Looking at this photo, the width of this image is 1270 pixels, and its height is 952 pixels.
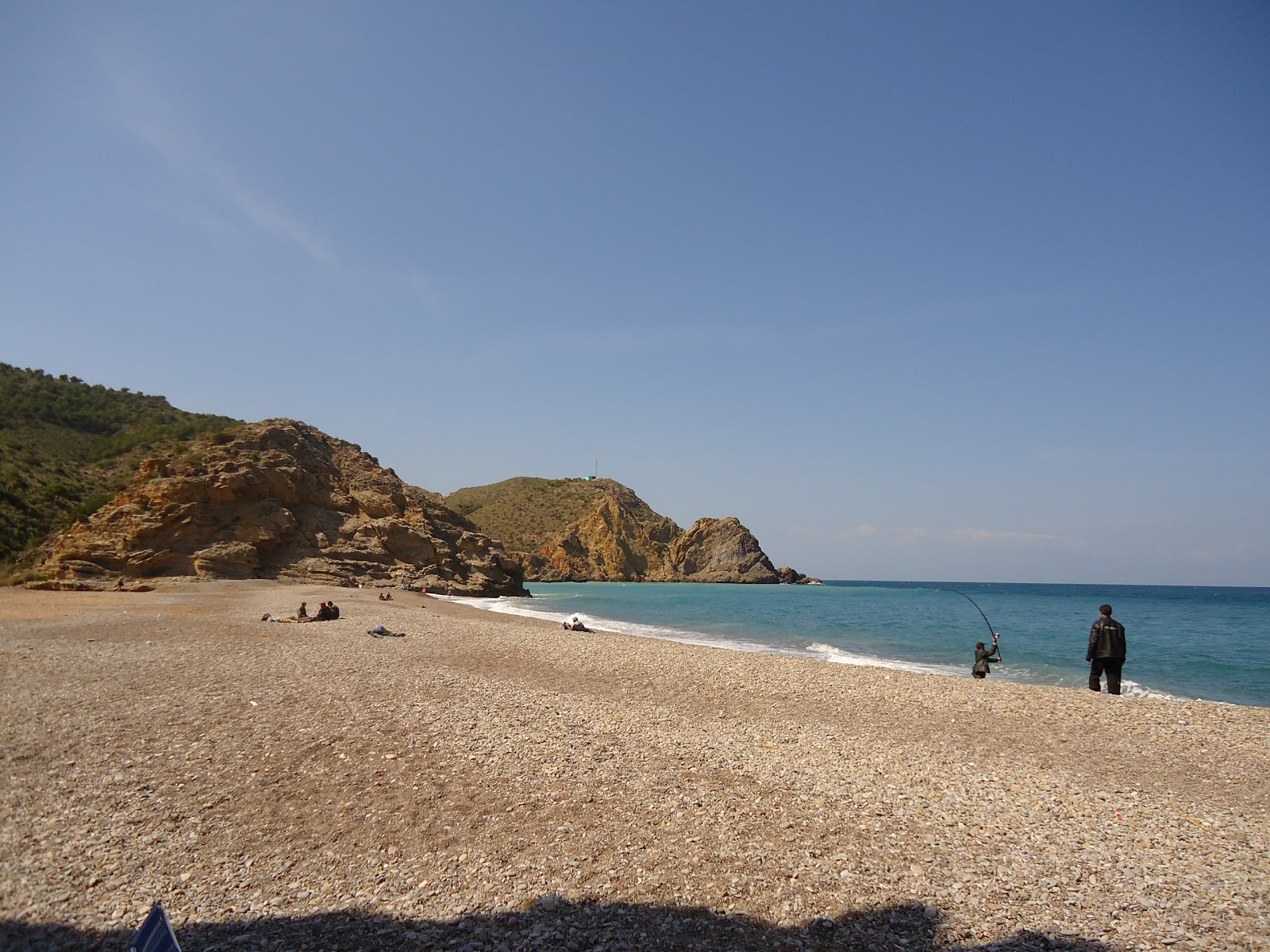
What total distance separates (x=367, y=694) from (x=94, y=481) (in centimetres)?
4104

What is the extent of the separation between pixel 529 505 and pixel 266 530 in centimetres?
7745

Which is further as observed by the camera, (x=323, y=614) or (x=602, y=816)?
(x=323, y=614)

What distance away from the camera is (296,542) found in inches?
1395

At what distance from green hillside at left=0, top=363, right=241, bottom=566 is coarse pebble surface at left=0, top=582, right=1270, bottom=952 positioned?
3117cm

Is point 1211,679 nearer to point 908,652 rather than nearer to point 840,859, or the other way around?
point 908,652

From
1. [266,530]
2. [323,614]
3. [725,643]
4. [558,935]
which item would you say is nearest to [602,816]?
[558,935]

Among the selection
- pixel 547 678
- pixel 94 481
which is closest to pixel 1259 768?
pixel 547 678

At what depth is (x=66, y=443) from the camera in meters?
41.5

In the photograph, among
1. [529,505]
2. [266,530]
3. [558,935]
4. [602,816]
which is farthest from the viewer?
[529,505]

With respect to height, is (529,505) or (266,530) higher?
(529,505)

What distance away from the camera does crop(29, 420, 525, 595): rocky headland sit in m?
28.7

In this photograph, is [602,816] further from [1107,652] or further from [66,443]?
[66,443]

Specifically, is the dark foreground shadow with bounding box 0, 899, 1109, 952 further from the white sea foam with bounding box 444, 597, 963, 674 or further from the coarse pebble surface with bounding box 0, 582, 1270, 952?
the white sea foam with bounding box 444, 597, 963, 674

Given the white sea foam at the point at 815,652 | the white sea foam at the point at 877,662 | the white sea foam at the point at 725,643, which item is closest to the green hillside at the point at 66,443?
the white sea foam at the point at 725,643
